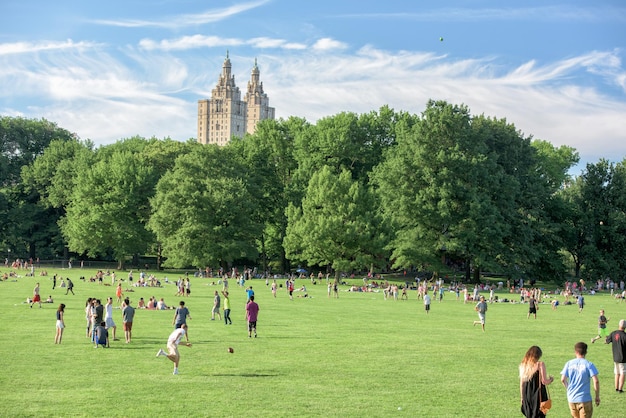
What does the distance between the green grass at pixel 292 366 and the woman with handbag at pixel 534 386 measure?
4056 mm

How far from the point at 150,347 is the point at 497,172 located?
54.8 metres

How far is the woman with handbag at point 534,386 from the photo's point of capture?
11.4 metres

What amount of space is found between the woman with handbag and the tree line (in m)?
55.4

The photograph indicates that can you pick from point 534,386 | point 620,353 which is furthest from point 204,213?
point 534,386

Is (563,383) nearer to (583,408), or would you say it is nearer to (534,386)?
(583,408)

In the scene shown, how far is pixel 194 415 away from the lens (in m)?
14.8

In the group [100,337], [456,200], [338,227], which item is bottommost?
[100,337]

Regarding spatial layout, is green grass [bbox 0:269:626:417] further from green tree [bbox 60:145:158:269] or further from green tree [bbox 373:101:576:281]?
green tree [bbox 60:145:158:269]

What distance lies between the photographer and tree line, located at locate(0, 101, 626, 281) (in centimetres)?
6925

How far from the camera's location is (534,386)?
11.4 meters

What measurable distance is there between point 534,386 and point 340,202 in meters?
58.6

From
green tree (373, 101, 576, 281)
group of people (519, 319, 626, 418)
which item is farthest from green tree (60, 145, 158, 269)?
group of people (519, 319, 626, 418)

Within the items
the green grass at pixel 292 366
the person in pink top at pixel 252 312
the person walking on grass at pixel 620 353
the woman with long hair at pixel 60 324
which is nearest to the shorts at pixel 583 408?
the green grass at pixel 292 366

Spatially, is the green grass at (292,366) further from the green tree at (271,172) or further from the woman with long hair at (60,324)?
the green tree at (271,172)
